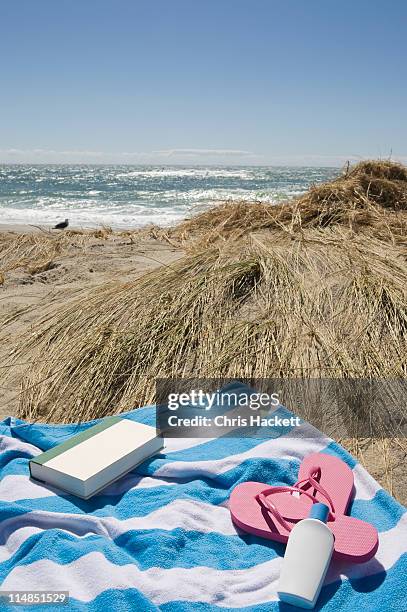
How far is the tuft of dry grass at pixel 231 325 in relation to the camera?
284 centimetres

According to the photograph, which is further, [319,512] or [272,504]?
[272,504]

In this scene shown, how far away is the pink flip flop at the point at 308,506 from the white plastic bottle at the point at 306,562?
0.26 feet

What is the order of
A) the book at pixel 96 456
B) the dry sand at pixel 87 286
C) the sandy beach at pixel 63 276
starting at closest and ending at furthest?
the book at pixel 96 456 < the dry sand at pixel 87 286 < the sandy beach at pixel 63 276

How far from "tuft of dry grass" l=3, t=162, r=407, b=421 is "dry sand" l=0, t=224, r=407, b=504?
273mm

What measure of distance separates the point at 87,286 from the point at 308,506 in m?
2.82

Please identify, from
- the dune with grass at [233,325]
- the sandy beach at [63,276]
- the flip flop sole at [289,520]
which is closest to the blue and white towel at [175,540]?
the flip flop sole at [289,520]

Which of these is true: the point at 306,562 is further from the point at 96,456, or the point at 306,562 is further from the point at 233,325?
the point at 233,325

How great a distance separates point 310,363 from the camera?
2.80 meters

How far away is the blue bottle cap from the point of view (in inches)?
68.5

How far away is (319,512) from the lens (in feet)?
5.74

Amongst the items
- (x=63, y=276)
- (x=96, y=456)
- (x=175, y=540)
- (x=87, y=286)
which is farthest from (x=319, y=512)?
(x=63, y=276)

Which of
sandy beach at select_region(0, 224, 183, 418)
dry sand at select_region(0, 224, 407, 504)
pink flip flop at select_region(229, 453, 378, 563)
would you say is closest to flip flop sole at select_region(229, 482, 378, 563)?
pink flip flop at select_region(229, 453, 378, 563)

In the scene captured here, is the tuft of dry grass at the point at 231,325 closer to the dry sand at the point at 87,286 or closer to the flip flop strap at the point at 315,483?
the dry sand at the point at 87,286

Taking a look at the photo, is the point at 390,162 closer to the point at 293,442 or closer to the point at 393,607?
the point at 293,442
